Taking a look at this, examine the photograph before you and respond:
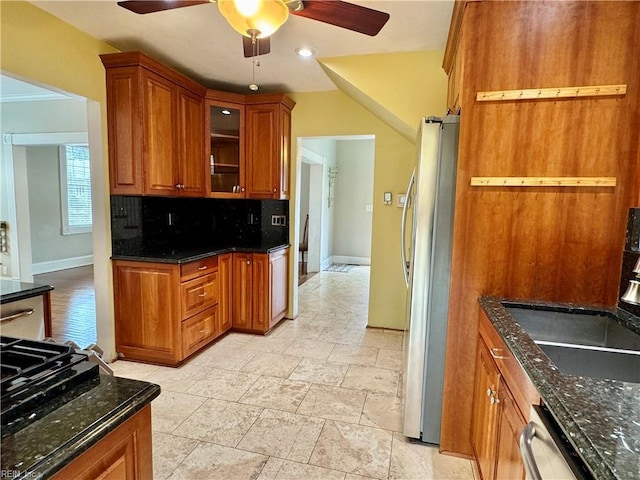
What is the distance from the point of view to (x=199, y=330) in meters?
2.95

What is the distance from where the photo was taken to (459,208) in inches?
68.4

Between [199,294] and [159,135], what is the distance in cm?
135

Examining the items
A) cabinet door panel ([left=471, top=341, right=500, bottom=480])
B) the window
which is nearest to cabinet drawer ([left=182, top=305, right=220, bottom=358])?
cabinet door panel ([left=471, top=341, right=500, bottom=480])

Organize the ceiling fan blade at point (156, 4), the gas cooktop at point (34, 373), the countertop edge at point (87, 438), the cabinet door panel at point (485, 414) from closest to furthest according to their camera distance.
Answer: the countertop edge at point (87, 438)
the gas cooktop at point (34, 373)
the cabinet door panel at point (485, 414)
the ceiling fan blade at point (156, 4)

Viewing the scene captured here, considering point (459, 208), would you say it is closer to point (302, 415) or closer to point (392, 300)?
point (302, 415)

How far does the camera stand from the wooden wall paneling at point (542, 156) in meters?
1.54

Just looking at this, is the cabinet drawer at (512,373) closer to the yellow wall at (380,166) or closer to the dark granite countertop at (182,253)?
the yellow wall at (380,166)

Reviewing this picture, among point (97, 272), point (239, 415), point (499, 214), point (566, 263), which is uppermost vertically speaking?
point (499, 214)

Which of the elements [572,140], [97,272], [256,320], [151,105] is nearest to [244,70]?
[151,105]

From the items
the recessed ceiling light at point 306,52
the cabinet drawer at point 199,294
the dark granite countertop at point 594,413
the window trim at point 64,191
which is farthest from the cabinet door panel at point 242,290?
the window trim at point 64,191

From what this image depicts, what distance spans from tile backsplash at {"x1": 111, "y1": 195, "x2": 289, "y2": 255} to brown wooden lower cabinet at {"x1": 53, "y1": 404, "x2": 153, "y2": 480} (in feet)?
7.54

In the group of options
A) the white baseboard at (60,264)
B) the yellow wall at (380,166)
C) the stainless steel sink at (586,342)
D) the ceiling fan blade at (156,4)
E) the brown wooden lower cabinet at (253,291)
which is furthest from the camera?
the white baseboard at (60,264)

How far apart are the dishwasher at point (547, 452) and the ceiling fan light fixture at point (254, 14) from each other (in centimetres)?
175

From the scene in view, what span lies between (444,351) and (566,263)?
743 millimetres
